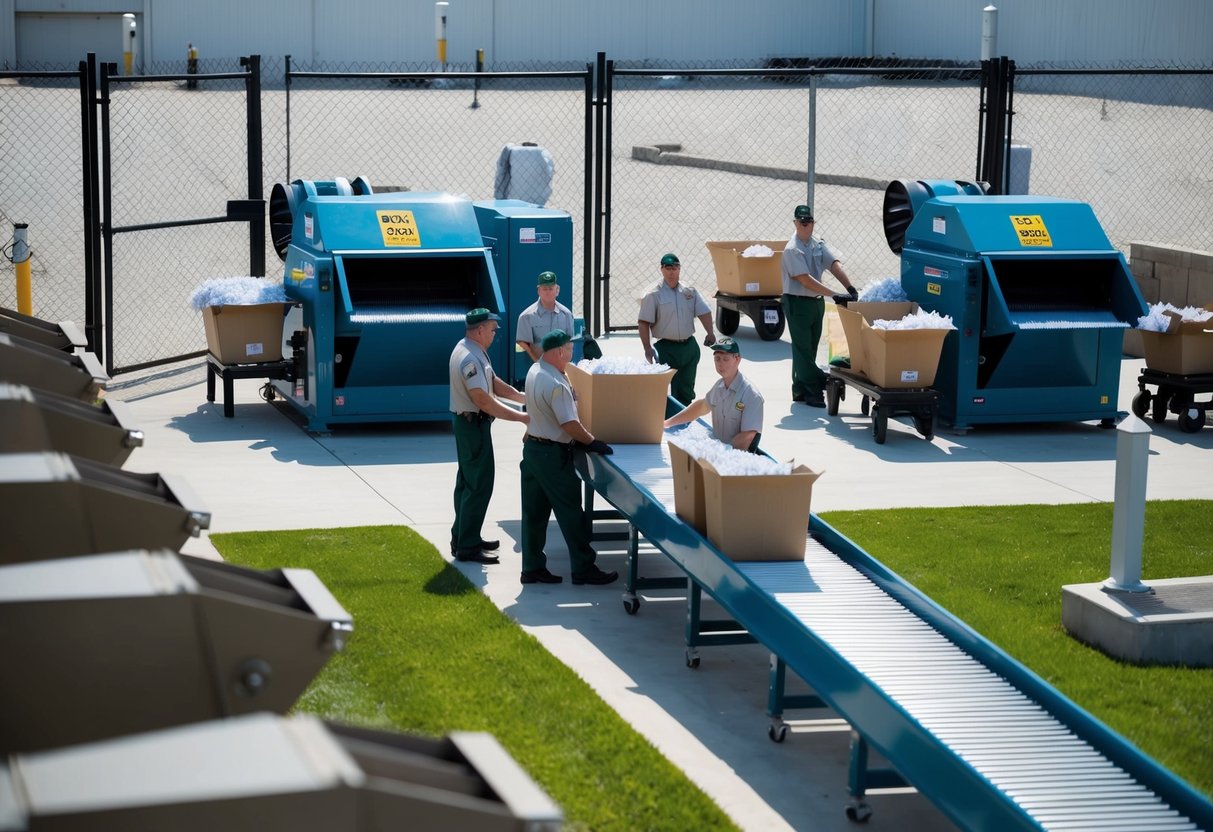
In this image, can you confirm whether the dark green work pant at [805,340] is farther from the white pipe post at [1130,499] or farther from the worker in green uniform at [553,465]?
the white pipe post at [1130,499]

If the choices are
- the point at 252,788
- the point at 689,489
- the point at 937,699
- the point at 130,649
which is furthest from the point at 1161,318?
the point at 252,788

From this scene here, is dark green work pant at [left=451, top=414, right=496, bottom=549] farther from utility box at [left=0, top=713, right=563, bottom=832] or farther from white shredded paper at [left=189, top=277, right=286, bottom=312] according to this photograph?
utility box at [left=0, top=713, right=563, bottom=832]

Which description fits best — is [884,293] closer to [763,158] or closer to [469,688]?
[469,688]

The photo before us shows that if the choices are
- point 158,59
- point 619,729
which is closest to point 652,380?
point 619,729

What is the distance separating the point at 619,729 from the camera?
7355mm

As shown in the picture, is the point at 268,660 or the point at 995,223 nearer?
the point at 268,660

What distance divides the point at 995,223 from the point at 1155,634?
617cm

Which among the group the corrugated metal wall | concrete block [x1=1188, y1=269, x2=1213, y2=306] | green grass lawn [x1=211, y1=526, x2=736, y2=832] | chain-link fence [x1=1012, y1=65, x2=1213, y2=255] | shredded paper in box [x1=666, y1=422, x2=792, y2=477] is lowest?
green grass lawn [x1=211, y1=526, x2=736, y2=832]

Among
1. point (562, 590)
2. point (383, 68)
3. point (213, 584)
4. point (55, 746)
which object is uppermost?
point (383, 68)

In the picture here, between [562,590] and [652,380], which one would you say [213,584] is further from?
[652,380]

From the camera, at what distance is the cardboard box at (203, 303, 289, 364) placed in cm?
1373

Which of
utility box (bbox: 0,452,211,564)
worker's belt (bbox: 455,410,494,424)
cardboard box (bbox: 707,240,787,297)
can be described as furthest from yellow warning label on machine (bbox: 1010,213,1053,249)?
utility box (bbox: 0,452,211,564)

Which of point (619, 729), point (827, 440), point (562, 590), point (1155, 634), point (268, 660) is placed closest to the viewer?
point (268, 660)

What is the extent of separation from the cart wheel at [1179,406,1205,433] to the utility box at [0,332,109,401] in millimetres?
9621
